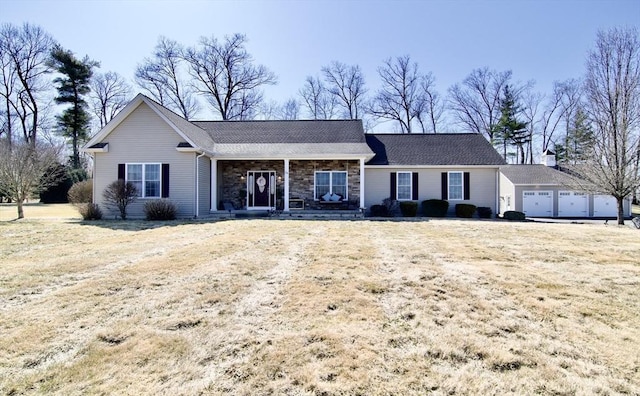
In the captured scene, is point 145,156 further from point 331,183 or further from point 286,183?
point 331,183

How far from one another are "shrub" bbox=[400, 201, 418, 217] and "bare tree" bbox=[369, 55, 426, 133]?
21921 millimetres

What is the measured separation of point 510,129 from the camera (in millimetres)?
33969

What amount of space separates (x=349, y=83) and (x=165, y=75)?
19590 mm

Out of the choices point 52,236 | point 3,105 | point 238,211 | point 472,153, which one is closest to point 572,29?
point 472,153

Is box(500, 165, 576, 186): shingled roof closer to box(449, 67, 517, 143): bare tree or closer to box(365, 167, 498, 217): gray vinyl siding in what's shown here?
box(365, 167, 498, 217): gray vinyl siding

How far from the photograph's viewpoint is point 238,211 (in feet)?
51.9

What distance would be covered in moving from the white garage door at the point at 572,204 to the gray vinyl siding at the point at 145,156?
73.4ft

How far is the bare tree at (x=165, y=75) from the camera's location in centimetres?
3434

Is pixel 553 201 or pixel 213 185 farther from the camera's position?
pixel 553 201

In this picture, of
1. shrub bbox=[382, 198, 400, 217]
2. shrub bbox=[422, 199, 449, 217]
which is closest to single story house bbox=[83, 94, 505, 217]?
shrub bbox=[382, 198, 400, 217]

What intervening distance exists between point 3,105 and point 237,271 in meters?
37.4

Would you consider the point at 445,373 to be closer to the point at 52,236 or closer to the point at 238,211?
the point at 52,236

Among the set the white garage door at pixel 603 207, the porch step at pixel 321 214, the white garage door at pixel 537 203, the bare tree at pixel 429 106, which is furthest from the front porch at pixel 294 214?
the bare tree at pixel 429 106

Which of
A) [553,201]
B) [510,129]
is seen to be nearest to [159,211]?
[553,201]
